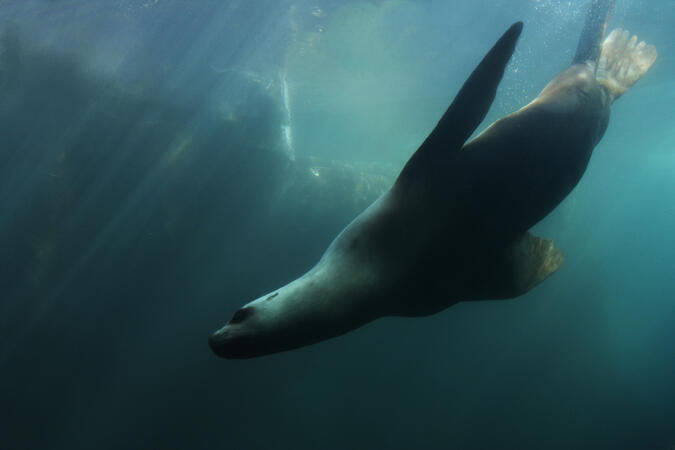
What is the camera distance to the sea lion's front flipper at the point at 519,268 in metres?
2.29

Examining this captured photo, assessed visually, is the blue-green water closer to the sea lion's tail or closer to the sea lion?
the sea lion's tail

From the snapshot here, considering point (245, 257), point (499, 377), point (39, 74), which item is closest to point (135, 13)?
point (39, 74)

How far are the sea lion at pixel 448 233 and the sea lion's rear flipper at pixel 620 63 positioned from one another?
5.22ft

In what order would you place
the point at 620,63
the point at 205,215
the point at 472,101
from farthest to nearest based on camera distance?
the point at 205,215, the point at 620,63, the point at 472,101

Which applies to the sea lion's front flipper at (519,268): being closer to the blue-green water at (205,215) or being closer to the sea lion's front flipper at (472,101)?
the sea lion's front flipper at (472,101)

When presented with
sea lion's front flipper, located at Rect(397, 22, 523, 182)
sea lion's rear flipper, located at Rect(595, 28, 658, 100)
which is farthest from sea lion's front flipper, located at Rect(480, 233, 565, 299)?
sea lion's rear flipper, located at Rect(595, 28, 658, 100)

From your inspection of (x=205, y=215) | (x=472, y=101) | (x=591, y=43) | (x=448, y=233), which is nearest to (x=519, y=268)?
(x=448, y=233)

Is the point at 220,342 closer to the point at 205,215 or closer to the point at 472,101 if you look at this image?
the point at 472,101

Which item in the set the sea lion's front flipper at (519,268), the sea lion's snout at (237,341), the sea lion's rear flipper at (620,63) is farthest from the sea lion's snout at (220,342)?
the sea lion's rear flipper at (620,63)

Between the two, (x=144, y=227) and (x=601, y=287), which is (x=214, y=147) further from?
(x=601, y=287)

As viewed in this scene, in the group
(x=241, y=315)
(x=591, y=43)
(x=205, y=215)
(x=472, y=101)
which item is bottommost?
(x=241, y=315)

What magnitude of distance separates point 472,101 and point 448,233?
0.66 metres

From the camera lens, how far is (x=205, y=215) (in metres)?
8.20

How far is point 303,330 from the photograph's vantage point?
1587 mm
